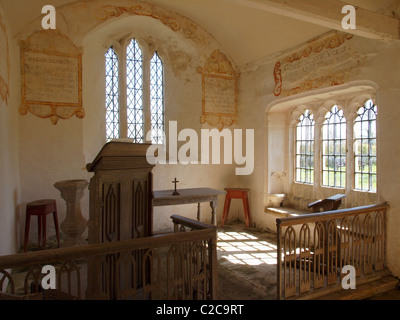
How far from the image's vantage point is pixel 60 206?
18.3 ft

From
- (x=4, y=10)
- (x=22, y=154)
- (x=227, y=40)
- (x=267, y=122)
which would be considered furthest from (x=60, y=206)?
(x=227, y=40)

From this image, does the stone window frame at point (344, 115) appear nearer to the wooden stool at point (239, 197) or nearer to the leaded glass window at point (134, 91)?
the wooden stool at point (239, 197)

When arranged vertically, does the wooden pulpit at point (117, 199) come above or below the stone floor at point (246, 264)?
above

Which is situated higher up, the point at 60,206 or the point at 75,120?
the point at 75,120

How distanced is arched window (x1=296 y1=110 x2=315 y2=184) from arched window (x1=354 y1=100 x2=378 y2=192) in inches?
40.2

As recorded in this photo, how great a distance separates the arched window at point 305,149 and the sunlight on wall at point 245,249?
1633 mm

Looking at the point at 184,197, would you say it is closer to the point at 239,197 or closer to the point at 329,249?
the point at 239,197

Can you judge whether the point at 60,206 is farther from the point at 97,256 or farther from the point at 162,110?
the point at 97,256

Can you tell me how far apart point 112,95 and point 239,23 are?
300 cm

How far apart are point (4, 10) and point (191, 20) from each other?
12.0 feet

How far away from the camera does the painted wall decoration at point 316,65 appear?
4.85 m

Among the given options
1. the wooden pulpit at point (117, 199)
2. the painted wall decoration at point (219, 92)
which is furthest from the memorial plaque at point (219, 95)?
the wooden pulpit at point (117, 199)

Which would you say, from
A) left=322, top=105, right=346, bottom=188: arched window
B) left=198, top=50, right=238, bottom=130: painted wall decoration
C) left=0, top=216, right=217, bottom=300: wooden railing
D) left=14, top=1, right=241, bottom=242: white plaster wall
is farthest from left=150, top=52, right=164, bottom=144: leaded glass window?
left=0, top=216, right=217, bottom=300: wooden railing
